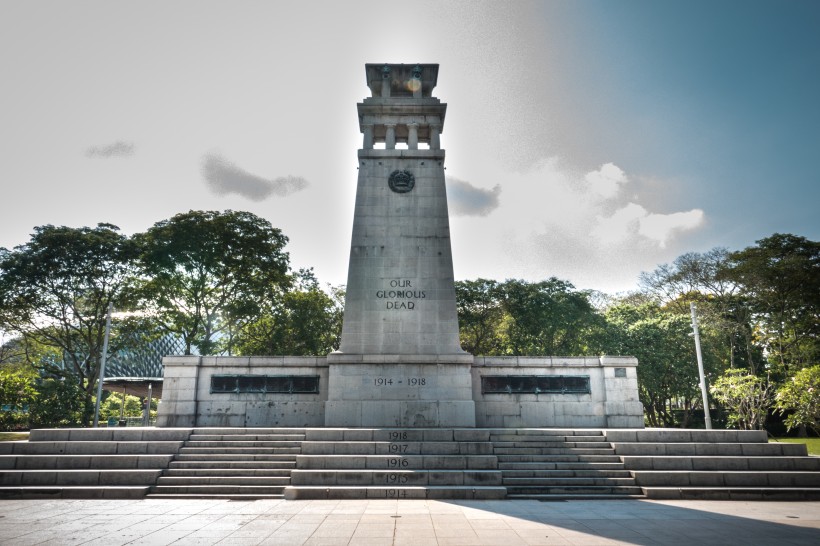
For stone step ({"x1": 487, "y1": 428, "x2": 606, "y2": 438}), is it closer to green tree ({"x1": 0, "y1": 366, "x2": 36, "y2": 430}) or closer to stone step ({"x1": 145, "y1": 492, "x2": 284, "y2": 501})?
stone step ({"x1": 145, "y1": 492, "x2": 284, "y2": 501})

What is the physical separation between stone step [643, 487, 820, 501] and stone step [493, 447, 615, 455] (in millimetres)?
2009

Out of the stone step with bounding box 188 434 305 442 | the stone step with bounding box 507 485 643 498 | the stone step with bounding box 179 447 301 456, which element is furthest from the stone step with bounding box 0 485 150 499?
the stone step with bounding box 507 485 643 498

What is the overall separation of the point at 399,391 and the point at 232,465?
6333 mm

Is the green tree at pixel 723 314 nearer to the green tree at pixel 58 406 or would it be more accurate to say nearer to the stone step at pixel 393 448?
the stone step at pixel 393 448

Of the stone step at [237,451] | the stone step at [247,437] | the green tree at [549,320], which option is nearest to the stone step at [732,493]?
the stone step at [237,451]

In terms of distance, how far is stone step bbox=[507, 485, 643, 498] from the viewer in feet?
39.4

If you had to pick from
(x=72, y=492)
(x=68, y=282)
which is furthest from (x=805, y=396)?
(x=68, y=282)

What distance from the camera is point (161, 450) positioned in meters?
13.8

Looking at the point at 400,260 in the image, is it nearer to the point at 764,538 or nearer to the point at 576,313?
the point at 764,538

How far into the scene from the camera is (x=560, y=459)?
13523 millimetres

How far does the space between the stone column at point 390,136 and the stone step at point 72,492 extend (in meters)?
15.4

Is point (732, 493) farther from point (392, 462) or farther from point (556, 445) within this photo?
point (392, 462)

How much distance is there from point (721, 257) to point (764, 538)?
3522 centimetres

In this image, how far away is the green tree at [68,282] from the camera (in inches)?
1121
